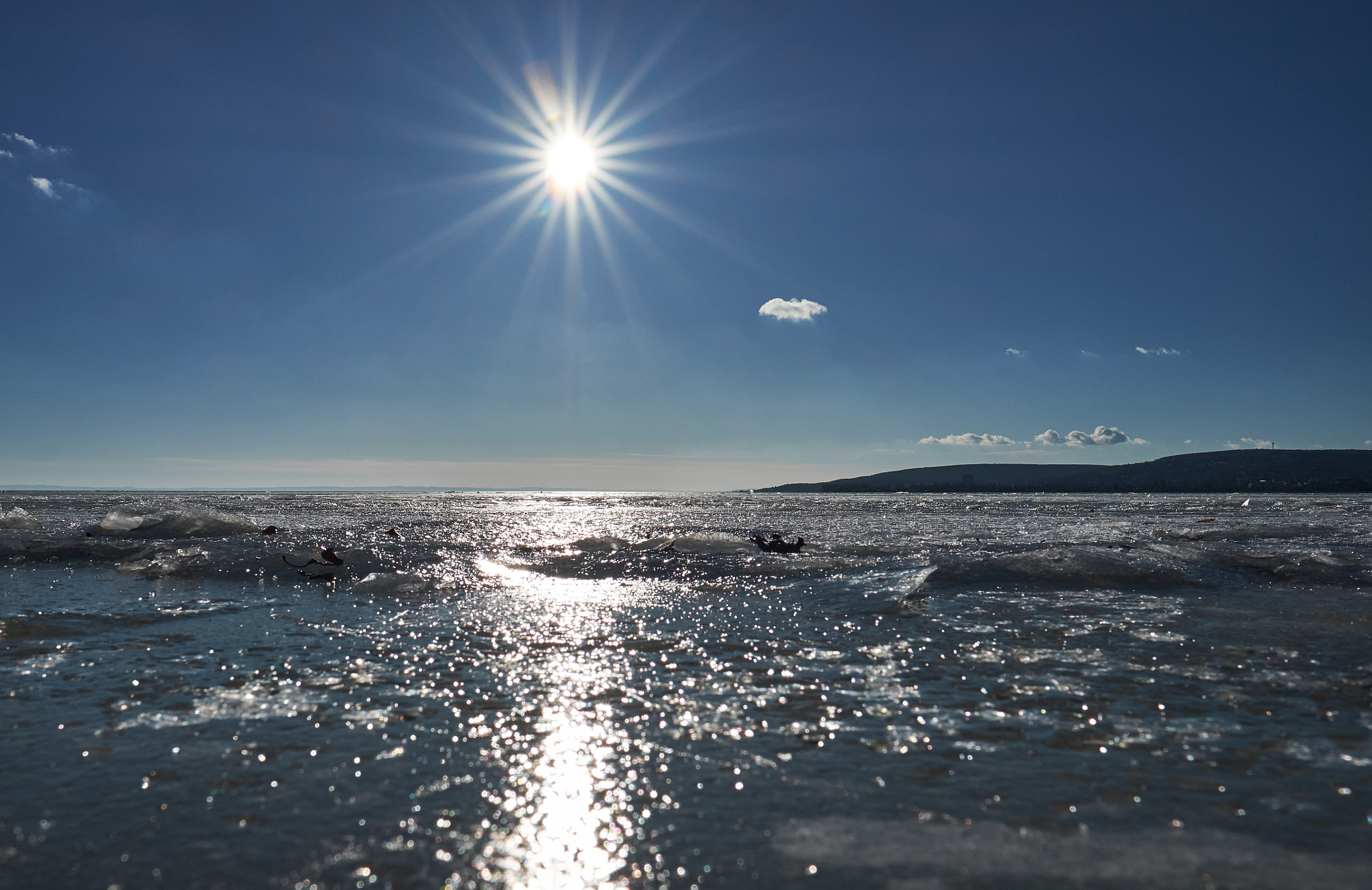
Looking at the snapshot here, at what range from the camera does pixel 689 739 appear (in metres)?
3.82

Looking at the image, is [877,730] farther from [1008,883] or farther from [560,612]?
[560,612]

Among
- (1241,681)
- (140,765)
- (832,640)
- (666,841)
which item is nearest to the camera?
(666,841)

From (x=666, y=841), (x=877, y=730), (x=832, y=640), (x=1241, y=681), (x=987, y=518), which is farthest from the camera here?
(x=987, y=518)

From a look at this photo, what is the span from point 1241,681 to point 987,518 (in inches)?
1108

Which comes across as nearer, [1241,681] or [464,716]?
[464,716]

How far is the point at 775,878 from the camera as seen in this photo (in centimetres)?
248

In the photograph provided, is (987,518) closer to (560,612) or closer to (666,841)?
(560,612)

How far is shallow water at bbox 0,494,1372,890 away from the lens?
8.57 feet

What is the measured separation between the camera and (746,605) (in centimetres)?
840

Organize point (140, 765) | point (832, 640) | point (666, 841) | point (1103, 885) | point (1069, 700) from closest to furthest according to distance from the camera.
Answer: point (1103, 885), point (666, 841), point (140, 765), point (1069, 700), point (832, 640)

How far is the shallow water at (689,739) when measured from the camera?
→ 8.57ft

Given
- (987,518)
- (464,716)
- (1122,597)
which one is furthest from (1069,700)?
(987,518)

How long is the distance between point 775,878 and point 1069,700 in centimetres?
288

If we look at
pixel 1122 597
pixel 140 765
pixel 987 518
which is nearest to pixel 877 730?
pixel 140 765
